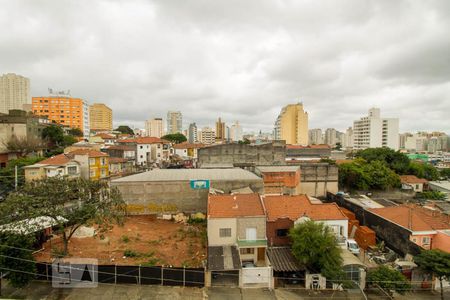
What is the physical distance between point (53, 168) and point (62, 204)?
801 inches

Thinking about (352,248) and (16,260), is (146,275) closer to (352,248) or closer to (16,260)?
(16,260)

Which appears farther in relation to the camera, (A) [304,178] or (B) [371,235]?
(A) [304,178]

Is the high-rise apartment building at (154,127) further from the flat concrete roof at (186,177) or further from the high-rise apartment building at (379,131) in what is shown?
the flat concrete roof at (186,177)

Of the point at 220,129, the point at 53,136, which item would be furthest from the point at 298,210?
the point at 220,129

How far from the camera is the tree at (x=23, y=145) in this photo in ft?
138

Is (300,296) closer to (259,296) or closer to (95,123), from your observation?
(259,296)

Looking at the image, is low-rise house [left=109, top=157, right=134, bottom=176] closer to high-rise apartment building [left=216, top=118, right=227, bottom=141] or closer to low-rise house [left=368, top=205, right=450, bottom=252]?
low-rise house [left=368, top=205, right=450, bottom=252]

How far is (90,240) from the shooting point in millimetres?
19234

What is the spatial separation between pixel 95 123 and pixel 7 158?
92594mm

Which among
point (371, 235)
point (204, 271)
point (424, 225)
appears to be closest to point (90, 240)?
point (204, 271)

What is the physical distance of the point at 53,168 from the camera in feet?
106

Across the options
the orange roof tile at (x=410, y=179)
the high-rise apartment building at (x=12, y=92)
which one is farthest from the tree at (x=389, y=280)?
the high-rise apartment building at (x=12, y=92)

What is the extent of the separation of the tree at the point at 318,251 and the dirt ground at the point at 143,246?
23.1ft

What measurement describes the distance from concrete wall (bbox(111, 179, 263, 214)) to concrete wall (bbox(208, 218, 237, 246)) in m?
8.32
